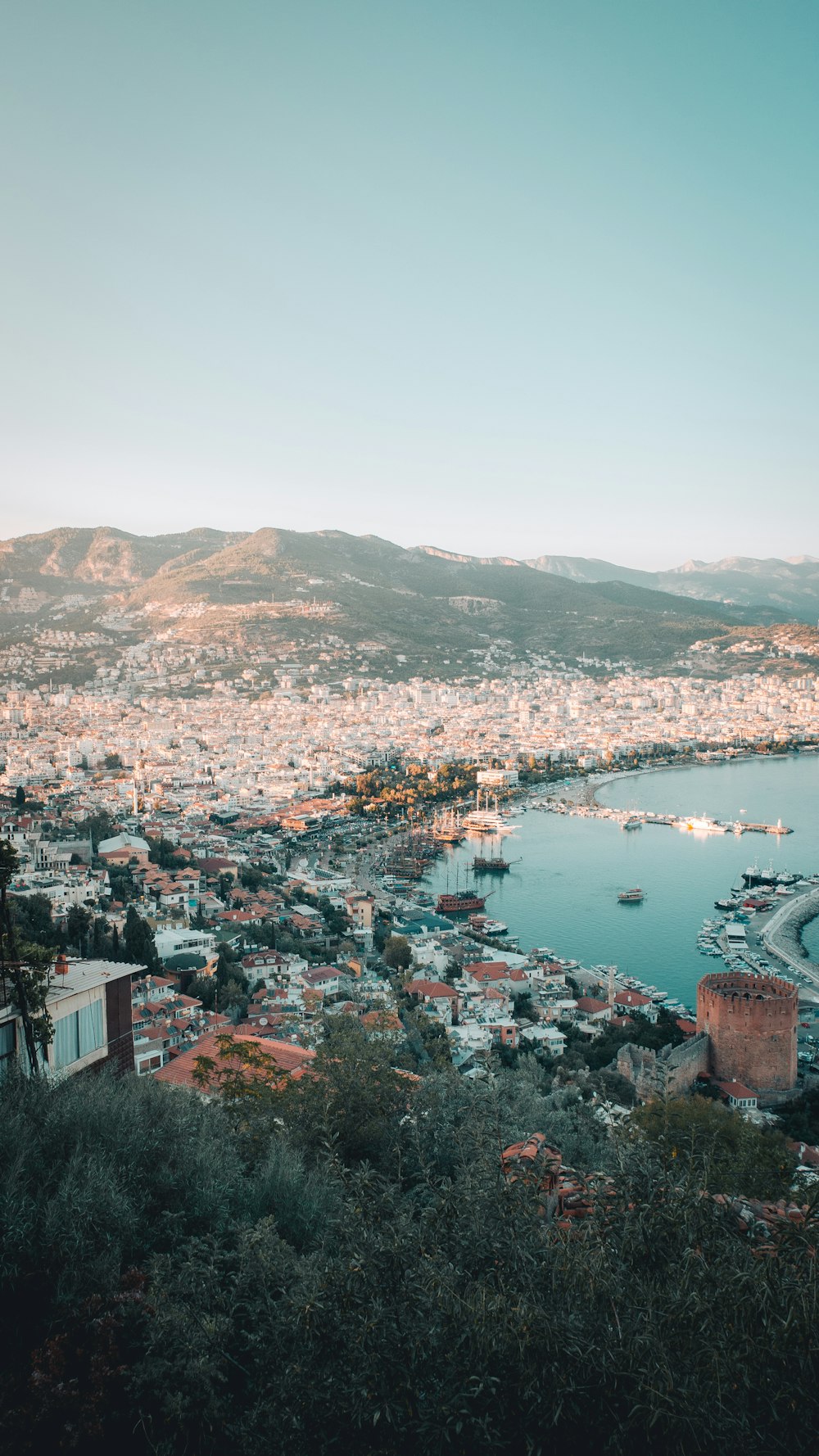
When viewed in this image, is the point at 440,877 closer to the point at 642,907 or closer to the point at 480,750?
the point at 642,907

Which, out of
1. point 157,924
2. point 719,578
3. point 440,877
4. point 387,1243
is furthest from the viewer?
point 719,578

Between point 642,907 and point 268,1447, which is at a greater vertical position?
point 268,1447

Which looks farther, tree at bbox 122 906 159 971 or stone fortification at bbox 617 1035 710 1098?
tree at bbox 122 906 159 971

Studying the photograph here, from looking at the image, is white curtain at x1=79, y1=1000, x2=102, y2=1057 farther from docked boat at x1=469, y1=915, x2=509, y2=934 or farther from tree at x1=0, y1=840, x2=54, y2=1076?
docked boat at x1=469, y1=915, x2=509, y2=934

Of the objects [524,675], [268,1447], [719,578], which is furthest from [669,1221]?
[719,578]

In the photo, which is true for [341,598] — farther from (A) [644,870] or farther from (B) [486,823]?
(A) [644,870]

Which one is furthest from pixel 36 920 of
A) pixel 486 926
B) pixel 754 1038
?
pixel 486 926

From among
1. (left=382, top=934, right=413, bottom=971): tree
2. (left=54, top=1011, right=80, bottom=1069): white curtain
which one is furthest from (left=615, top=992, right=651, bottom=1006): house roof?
(left=54, top=1011, right=80, bottom=1069): white curtain
